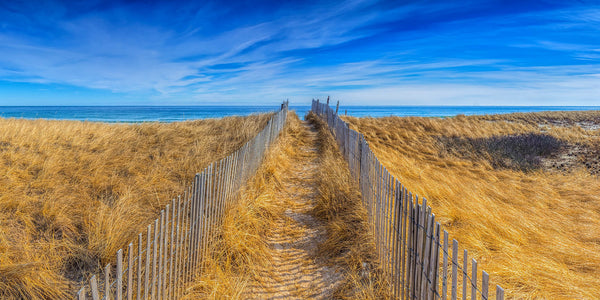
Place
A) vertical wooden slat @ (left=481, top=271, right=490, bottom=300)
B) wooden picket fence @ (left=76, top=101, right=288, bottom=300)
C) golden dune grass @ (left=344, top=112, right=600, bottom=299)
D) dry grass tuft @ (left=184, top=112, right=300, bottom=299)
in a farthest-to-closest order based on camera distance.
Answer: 1. golden dune grass @ (left=344, top=112, right=600, bottom=299)
2. dry grass tuft @ (left=184, top=112, right=300, bottom=299)
3. wooden picket fence @ (left=76, top=101, right=288, bottom=300)
4. vertical wooden slat @ (left=481, top=271, right=490, bottom=300)

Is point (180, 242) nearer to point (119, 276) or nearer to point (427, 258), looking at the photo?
point (119, 276)

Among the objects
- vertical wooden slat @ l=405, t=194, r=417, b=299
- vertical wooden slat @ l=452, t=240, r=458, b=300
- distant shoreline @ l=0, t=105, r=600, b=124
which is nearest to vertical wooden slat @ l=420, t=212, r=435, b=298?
vertical wooden slat @ l=405, t=194, r=417, b=299

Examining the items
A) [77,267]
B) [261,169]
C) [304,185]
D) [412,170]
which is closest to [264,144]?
[261,169]

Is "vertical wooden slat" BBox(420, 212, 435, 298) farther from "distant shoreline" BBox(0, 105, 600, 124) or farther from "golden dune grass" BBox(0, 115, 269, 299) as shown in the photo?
"distant shoreline" BBox(0, 105, 600, 124)

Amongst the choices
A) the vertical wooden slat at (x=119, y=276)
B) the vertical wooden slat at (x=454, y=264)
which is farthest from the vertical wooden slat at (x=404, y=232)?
the vertical wooden slat at (x=119, y=276)

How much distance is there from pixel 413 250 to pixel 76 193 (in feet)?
17.5

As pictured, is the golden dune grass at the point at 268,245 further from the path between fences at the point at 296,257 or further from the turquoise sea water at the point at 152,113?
the turquoise sea water at the point at 152,113

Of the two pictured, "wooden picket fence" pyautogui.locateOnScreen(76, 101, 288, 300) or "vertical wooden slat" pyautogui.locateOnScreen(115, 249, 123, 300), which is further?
"wooden picket fence" pyautogui.locateOnScreen(76, 101, 288, 300)

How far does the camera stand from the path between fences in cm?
324

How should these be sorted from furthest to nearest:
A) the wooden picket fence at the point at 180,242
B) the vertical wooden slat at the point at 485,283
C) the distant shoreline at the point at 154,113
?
the distant shoreline at the point at 154,113, the wooden picket fence at the point at 180,242, the vertical wooden slat at the point at 485,283

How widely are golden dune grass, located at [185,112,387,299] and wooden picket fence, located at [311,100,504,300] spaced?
0.23m

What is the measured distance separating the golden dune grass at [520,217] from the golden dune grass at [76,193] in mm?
4327

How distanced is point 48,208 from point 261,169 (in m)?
3.73

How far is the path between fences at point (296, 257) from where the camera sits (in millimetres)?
3238
